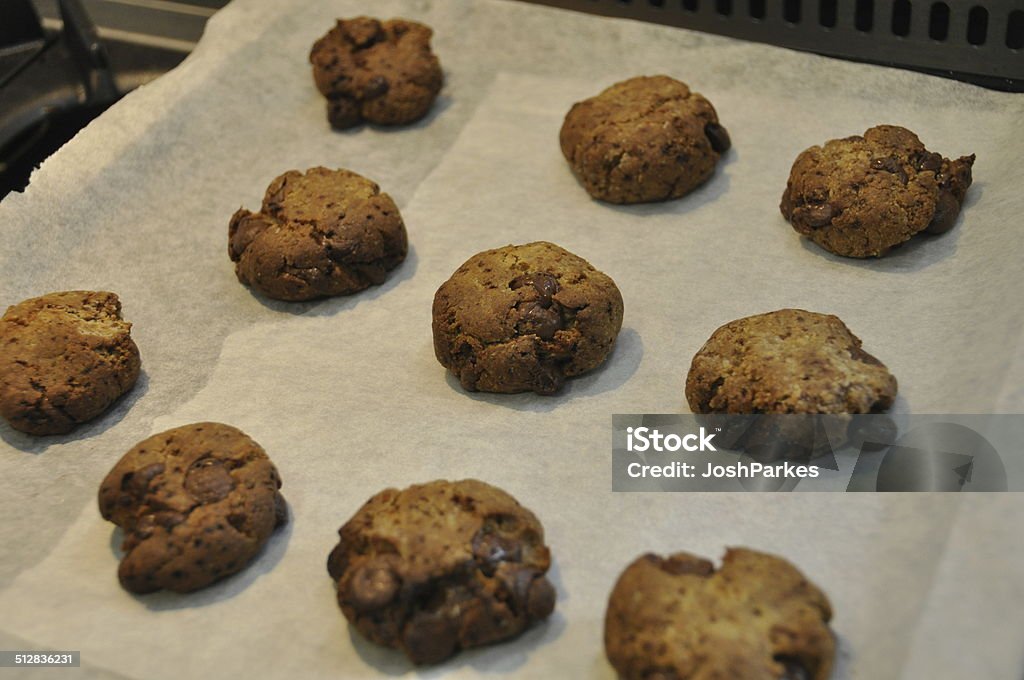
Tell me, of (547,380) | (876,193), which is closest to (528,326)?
(547,380)

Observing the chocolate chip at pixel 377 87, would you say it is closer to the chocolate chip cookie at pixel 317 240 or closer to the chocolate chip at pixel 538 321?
the chocolate chip cookie at pixel 317 240

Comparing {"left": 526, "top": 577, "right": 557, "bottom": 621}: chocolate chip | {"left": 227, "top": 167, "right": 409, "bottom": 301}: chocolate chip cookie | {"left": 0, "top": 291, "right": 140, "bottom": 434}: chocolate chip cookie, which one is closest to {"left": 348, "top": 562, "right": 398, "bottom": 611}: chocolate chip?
{"left": 526, "top": 577, "right": 557, "bottom": 621}: chocolate chip

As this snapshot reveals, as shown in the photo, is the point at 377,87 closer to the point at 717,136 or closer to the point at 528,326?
the point at 717,136

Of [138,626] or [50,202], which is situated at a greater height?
[50,202]

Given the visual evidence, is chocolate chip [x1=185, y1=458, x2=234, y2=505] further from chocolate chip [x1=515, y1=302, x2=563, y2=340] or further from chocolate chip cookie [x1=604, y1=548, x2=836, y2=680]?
chocolate chip cookie [x1=604, y1=548, x2=836, y2=680]

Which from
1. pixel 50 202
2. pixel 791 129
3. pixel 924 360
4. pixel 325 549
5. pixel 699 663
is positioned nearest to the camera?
pixel 699 663

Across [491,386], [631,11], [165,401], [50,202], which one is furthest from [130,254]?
[631,11]

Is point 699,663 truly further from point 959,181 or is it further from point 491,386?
point 959,181
